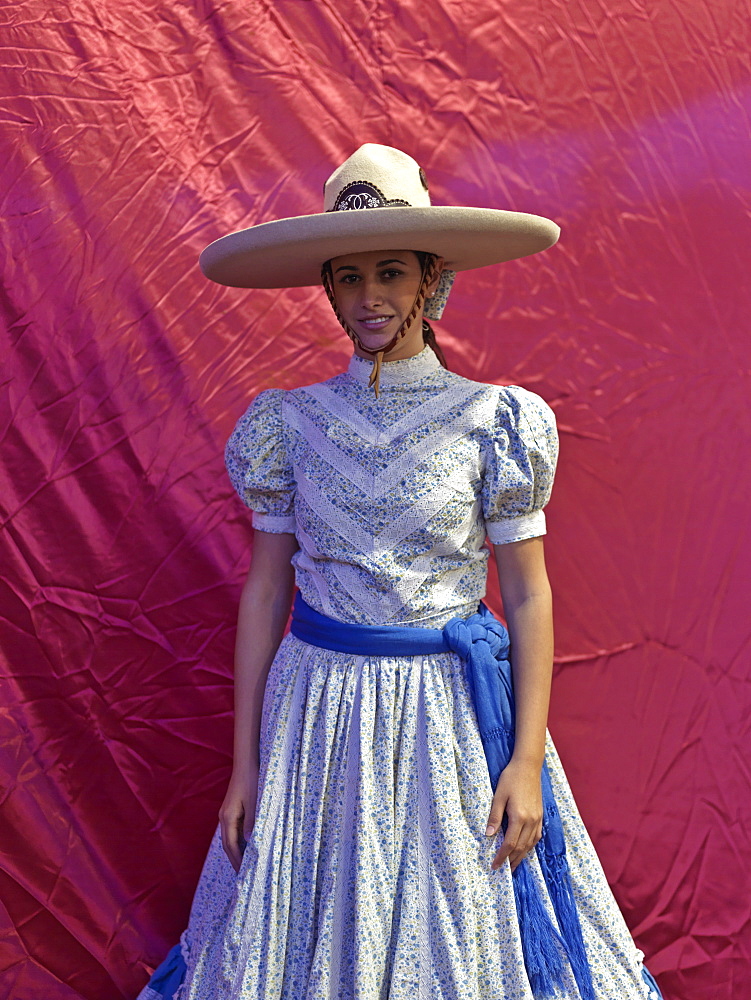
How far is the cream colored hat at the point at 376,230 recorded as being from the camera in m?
1.10

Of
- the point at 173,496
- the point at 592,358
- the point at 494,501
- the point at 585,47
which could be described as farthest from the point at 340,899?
the point at 585,47

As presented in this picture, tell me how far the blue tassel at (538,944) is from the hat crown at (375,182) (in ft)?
2.71

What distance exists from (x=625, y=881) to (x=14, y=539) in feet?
3.90

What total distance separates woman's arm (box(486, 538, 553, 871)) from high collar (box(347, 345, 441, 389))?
242 millimetres

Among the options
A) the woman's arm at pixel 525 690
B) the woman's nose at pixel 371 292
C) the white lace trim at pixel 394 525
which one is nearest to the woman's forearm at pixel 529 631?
the woman's arm at pixel 525 690

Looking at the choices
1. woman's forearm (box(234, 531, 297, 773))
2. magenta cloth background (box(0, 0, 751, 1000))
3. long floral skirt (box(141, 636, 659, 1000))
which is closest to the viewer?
long floral skirt (box(141, 636, 659, 1000))

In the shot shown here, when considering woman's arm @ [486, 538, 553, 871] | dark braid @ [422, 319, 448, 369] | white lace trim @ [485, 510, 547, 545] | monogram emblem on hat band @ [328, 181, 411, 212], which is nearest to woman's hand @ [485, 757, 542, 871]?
woman's arm @ [486, 538, 553, 871]

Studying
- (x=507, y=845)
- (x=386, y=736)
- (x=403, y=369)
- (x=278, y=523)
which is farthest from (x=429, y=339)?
(x=507, y=845)

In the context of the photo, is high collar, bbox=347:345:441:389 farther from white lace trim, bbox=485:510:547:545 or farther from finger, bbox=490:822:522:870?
finger, bbox=490:822:522:870

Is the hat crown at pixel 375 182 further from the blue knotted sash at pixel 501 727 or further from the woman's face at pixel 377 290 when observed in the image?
the blue knotted sash at pixel 501 727

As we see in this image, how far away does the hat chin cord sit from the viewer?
1.19 m

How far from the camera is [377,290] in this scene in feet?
3.86

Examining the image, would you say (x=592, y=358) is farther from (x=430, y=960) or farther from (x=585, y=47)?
(x=430, y=960)

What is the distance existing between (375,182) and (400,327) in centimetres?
18
